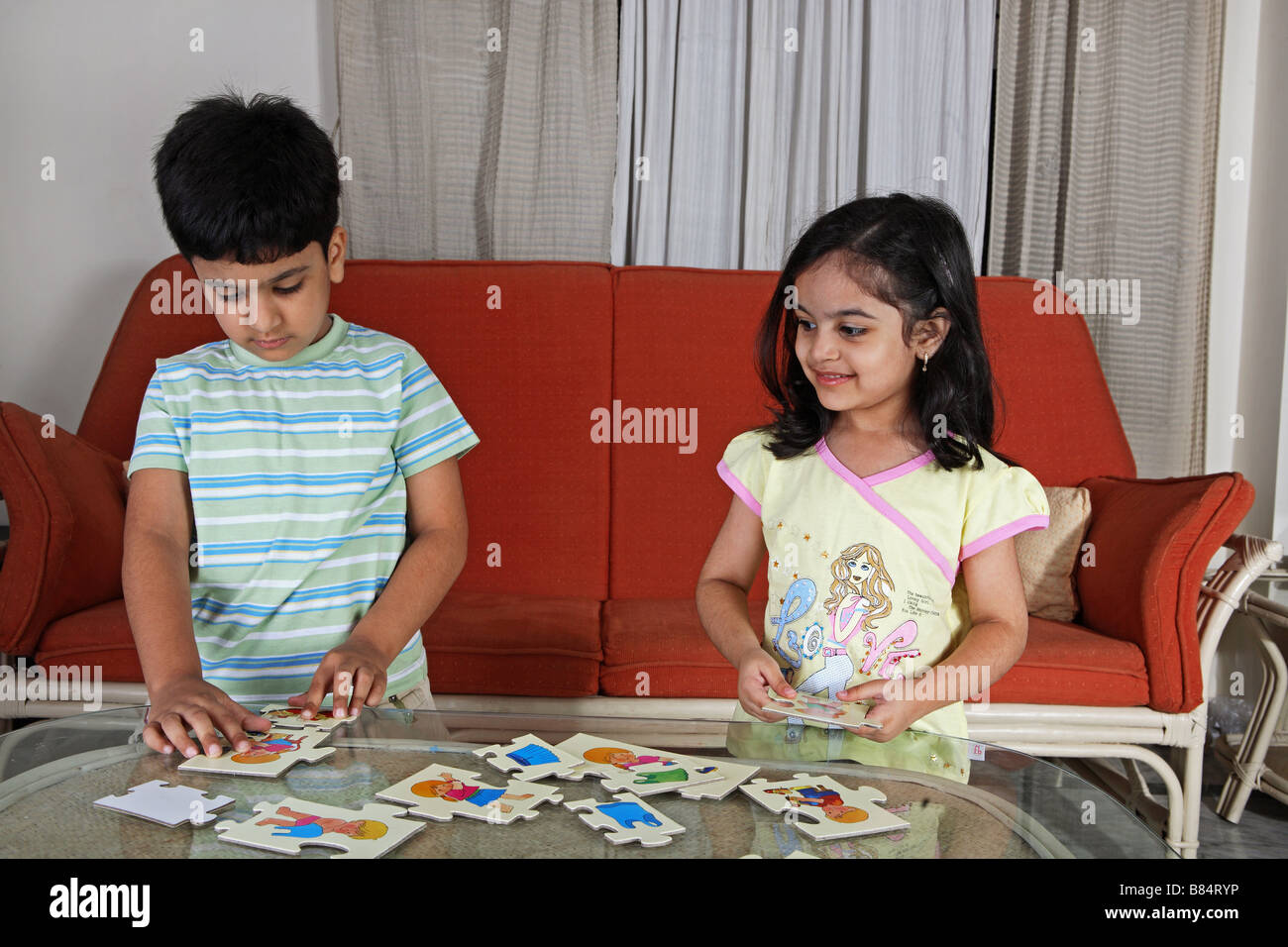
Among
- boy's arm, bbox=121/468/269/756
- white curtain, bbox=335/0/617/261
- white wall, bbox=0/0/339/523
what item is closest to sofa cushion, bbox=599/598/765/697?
boy's arm, bbox=121/468/269/756

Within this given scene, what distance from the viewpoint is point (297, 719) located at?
42.8 inches

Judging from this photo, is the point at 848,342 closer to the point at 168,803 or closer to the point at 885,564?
the point at 885,564

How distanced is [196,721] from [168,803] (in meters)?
0.14

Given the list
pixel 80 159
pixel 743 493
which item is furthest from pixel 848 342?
pixel 80 159

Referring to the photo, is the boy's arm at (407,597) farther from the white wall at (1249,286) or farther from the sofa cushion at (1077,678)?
the white wall at (1249,286)

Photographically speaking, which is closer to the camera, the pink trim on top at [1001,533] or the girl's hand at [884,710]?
the girl's hand at [884,710]

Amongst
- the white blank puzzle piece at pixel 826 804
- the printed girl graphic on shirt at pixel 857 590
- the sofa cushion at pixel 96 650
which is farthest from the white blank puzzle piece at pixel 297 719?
the sofa cushion at pixel 96 650

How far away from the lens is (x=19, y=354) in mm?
3104

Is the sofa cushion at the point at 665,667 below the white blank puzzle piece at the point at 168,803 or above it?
below

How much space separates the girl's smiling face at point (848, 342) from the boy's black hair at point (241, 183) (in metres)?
0.62

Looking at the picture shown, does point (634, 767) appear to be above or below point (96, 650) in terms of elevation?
above

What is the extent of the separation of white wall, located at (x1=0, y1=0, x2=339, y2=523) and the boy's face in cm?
208

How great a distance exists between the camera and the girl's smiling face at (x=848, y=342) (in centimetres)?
134
